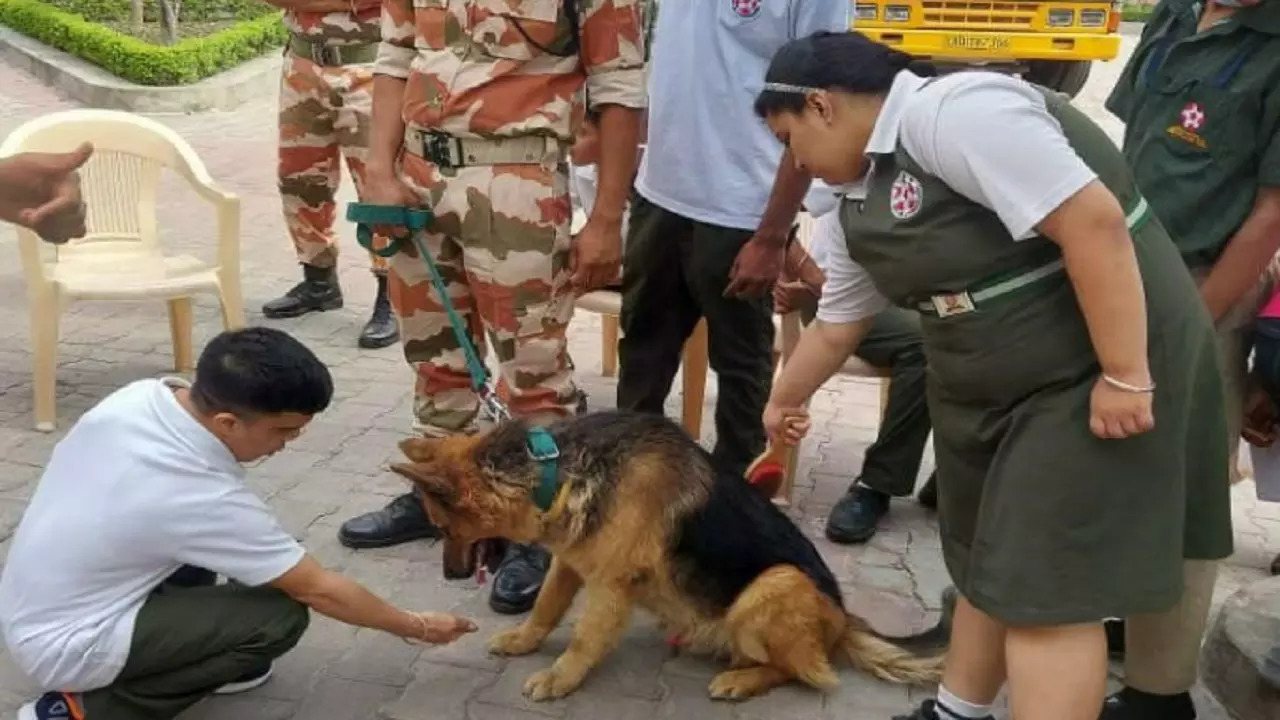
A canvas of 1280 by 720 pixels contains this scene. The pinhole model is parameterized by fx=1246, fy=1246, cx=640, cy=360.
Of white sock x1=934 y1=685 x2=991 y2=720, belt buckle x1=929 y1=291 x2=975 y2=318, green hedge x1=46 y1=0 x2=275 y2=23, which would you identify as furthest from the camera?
green hedge x1=46 y1=0 x2=275 y2=23

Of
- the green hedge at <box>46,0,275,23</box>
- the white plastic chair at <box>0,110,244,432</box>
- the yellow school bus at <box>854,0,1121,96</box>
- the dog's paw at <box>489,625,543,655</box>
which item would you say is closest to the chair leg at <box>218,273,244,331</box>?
the white plastic chair at <box>0,110,244,432</box>

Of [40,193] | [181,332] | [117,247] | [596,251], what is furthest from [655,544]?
[117,247]

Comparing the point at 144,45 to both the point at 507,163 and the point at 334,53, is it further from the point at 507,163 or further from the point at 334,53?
the point at 507,163

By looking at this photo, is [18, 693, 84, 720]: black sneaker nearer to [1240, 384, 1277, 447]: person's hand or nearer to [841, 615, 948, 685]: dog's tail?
[841, 615, 948, 685]: dog's tail

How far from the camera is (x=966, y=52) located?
31.7 feet

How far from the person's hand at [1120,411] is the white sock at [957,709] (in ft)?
2.86

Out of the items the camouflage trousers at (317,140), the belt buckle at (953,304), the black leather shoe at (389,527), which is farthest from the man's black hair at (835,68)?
the camouflage trousers at (317,140)

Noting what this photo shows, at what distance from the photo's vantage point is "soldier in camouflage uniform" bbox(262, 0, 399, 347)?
5.56 meters

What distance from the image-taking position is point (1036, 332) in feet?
7.65

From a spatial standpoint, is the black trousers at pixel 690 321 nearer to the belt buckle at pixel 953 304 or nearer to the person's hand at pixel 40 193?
the belt buckle at pixel 953 304

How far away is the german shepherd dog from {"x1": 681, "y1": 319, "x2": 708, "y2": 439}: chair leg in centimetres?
137

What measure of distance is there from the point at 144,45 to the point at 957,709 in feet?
33.4

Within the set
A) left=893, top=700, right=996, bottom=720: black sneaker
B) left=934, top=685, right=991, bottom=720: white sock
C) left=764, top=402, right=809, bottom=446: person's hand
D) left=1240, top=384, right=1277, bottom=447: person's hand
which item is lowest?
left=893, top=700, right=996, bottom=720: black sneaker

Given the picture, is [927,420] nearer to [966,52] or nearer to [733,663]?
[733,663]
